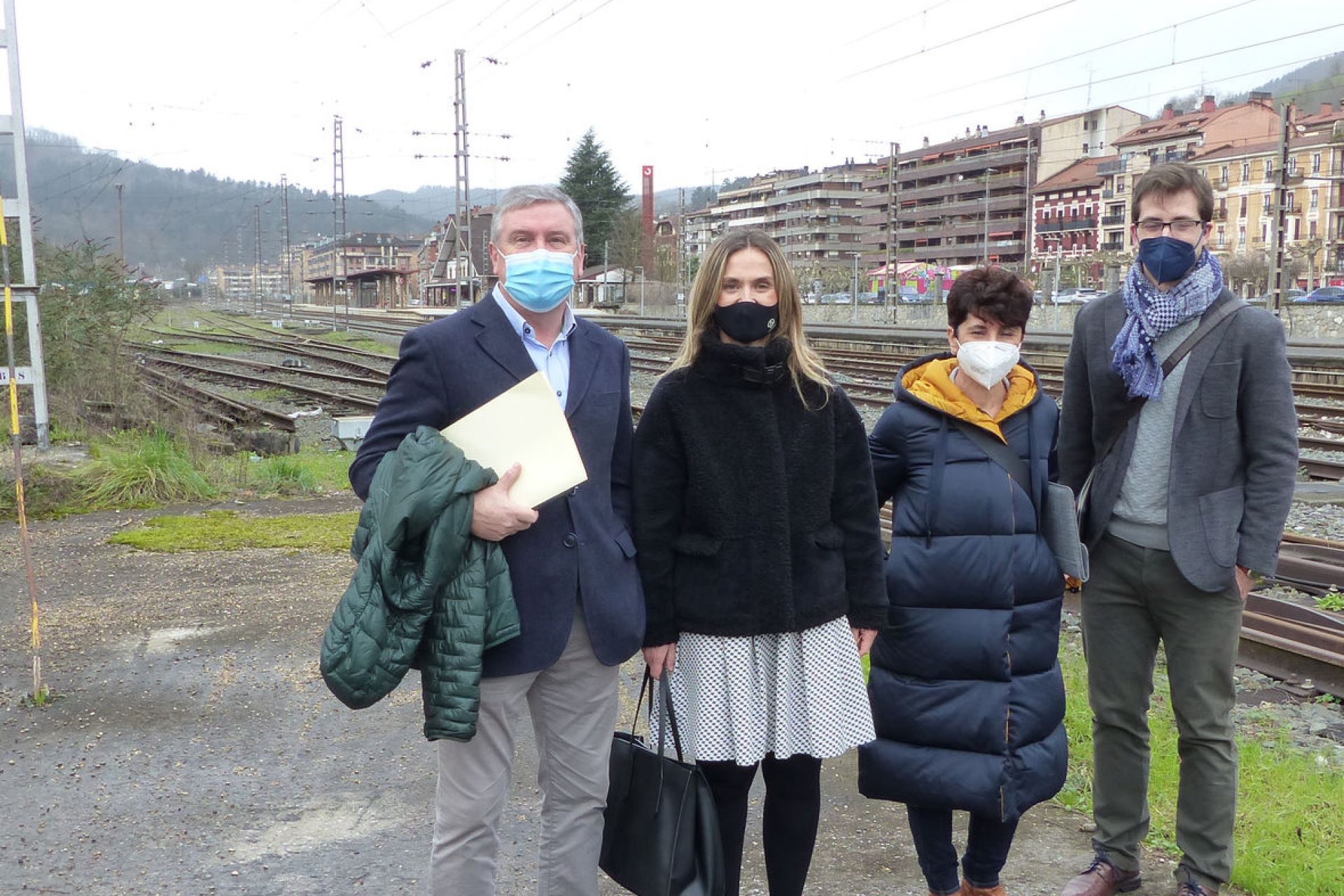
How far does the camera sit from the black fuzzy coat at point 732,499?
3.03 metres

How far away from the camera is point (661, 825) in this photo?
304 centimetres

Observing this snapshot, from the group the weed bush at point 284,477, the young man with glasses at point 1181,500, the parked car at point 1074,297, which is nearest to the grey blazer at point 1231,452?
the young man with glasses at point 1181,500

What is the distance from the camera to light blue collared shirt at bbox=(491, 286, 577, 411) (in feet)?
9.84

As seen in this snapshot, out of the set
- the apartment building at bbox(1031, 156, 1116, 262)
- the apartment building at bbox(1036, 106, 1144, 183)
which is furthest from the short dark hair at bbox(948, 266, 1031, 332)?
the apartment building at bbox(1036, 106, 1144, 183)

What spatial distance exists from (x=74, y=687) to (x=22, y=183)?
719 cm

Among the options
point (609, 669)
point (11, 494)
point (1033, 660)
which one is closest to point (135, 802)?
point (609, 669)

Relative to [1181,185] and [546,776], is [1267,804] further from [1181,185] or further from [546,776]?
[546,776]

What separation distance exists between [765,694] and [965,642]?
0.61 metres

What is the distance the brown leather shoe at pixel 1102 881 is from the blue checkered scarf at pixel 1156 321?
144cm

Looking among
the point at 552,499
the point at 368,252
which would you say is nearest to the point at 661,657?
the point at 552,499

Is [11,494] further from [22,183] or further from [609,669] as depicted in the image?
[609,669]

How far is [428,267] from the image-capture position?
103m

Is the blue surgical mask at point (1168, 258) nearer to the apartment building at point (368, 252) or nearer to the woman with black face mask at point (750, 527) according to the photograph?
the woman with black face mask at point (750, 527)

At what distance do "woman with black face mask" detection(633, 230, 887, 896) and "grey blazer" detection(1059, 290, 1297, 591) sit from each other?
949mm
